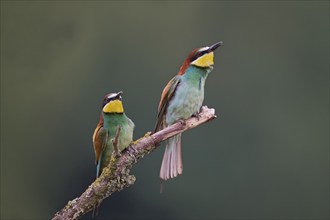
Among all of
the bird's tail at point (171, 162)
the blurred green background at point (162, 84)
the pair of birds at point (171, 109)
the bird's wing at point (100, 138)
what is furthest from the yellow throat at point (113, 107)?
the blurred green background at point (162, 84)

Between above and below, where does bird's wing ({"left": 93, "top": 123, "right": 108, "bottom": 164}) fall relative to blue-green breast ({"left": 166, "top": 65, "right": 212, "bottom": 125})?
below

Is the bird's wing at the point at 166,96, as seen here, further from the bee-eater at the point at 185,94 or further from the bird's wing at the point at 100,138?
the bird's wing at the point at 100,138

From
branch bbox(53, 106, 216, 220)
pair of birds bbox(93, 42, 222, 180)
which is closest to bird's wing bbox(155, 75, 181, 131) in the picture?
pair of birds bbox(93, 42, 222, 180)

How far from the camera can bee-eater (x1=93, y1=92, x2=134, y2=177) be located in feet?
11.2

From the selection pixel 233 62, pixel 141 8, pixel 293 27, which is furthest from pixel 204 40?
pixel 293 27

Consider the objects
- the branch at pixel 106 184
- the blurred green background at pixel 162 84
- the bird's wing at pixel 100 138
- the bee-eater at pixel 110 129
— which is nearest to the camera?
the branch at pixel 106 184

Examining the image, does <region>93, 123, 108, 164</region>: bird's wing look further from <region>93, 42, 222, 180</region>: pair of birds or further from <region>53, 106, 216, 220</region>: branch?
<region>53, 106, 216, 220</region>: branch

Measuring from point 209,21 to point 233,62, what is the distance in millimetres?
1090

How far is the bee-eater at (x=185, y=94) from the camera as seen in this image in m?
3.61

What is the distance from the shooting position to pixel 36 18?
11930mm

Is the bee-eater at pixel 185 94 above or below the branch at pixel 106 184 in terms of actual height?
above

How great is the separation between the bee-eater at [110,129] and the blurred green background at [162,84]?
242 inches

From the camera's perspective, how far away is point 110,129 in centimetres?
350

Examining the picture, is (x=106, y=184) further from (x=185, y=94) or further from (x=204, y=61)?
(x=204, y=61)
